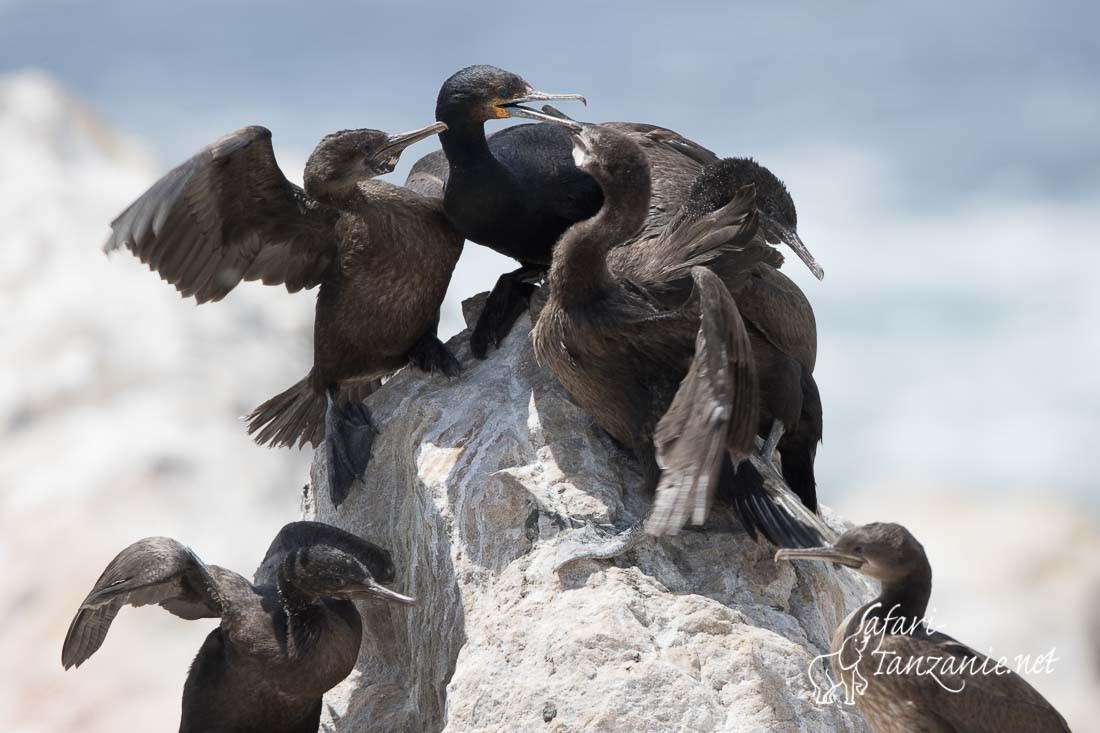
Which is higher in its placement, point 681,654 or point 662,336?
point 662,336

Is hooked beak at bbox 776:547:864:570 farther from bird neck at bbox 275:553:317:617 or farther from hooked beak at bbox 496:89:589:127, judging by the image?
hooked beak at bbox 496:89:589:127

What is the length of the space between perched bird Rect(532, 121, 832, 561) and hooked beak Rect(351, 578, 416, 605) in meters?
0.71

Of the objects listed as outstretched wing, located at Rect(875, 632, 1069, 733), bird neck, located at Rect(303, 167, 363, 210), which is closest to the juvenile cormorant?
bird neck, located at Rect(303, 167, 363, 210)

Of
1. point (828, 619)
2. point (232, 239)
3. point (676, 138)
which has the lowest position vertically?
point (828, 619)

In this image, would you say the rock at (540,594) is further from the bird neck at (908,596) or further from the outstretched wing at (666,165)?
the outstretched wing at (666,165)

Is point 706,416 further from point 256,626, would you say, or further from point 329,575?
point 256,626

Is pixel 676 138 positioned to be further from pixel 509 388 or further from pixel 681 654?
pixel 681 654

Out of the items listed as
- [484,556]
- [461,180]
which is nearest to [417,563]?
[484,556]

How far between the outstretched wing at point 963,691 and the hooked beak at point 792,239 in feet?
5.44

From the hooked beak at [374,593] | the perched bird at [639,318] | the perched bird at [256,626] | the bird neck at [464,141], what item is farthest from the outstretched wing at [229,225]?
the hooked beak at [374,593]

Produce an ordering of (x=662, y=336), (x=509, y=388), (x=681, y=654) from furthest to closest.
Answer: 1. (x=509, y=388)
2. (x=662, y=336)
3. (x=681, y=654)

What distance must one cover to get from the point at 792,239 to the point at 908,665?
75.6 inches

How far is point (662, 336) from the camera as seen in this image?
595 centimetres

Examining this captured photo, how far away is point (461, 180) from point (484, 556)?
1737mm
